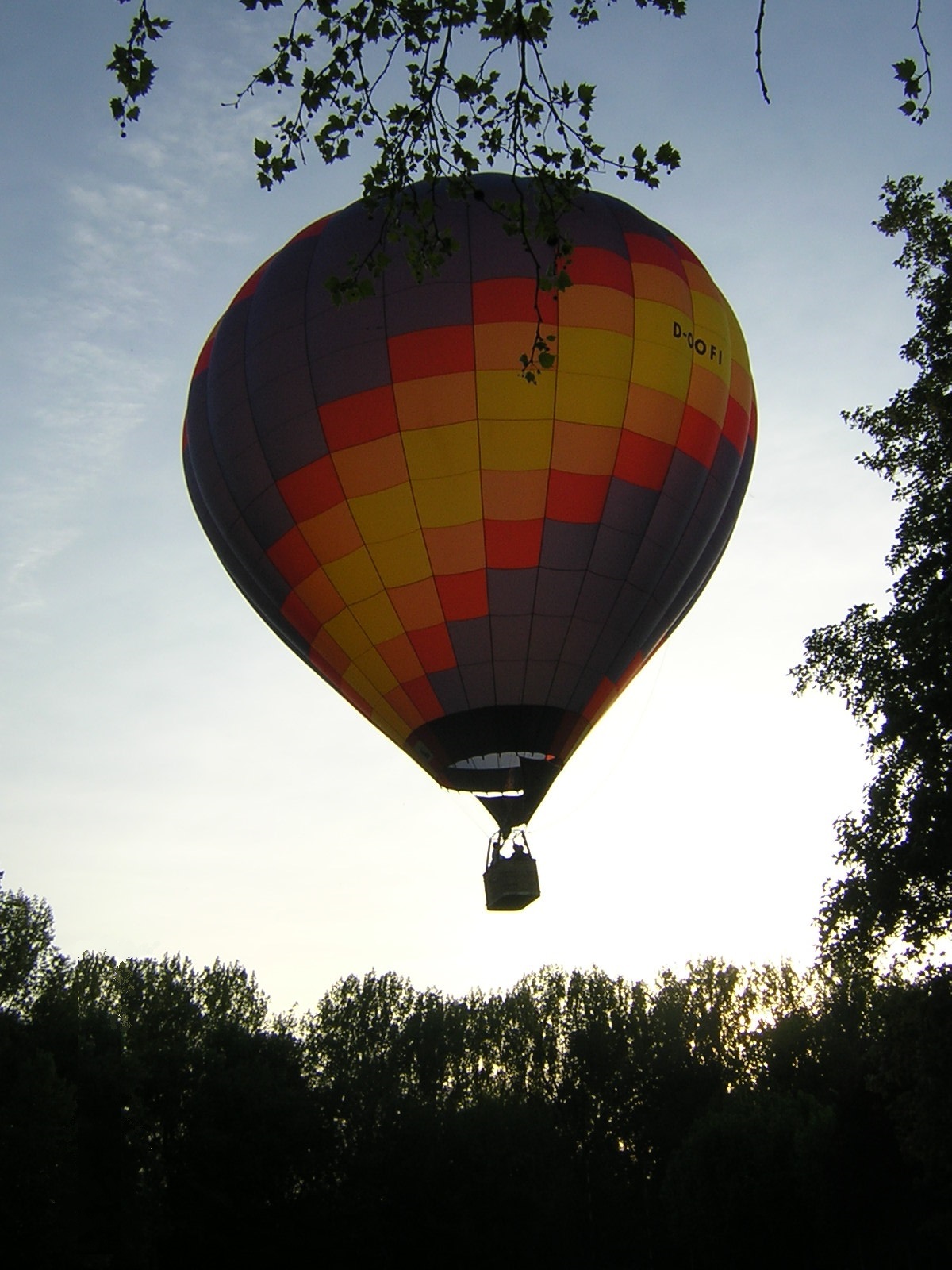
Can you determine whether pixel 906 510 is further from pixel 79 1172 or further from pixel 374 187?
pixel 79 1172

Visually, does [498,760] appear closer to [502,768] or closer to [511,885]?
[502,768]

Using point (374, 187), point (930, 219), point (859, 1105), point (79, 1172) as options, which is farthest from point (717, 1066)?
point (374, 187)

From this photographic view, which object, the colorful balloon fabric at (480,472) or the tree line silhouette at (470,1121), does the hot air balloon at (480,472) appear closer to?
the colorful balloon fabric at (480,472)

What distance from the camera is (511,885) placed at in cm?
1416

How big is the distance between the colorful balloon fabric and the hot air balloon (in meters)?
0.02

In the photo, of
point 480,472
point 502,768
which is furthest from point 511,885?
point 480,472

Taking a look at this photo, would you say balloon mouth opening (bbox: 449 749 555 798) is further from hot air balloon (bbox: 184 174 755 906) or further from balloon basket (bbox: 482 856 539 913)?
balloon basket (bbox: 482 856 539 913)

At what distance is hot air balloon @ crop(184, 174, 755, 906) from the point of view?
13.8m

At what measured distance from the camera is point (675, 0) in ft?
17.2

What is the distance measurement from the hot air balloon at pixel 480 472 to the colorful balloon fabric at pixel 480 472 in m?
0.02

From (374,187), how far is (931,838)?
391 inches

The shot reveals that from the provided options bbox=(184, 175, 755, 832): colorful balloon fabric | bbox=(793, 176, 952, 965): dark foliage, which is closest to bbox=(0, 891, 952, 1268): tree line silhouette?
bbox=(793, 176, 952, 965): dark foliage

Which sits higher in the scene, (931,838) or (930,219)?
(930,219)

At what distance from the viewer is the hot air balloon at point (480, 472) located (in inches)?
541
